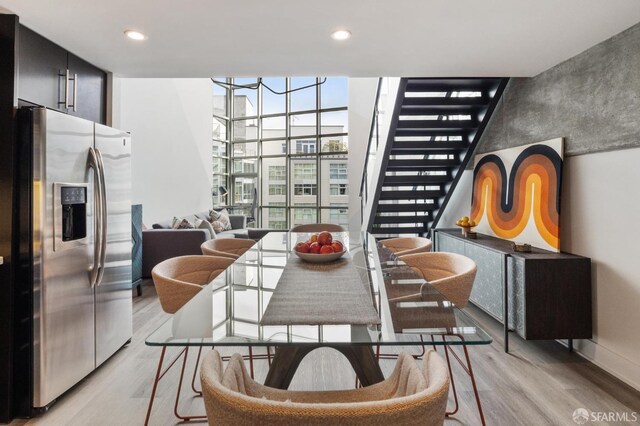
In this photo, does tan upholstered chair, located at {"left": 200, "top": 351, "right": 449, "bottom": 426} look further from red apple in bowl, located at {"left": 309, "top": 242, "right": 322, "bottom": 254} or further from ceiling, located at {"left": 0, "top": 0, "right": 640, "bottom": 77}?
ceiling, located at {"left": 0, "top": 0, "right": 640, "bottom": 77}

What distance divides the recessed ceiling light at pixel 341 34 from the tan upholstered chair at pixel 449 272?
5.02 ft

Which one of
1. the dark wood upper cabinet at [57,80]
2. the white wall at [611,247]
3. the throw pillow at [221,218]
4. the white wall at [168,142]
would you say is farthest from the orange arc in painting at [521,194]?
the throw pillow at [221,218]

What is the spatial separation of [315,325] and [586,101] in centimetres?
286

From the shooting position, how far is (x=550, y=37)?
2564 millimetres

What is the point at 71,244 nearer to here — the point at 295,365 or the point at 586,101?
the point at 295,365

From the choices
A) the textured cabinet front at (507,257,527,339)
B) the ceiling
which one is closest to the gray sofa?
the ceiling

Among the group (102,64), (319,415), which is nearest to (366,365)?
(319,415)

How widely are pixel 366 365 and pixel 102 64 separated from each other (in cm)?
308

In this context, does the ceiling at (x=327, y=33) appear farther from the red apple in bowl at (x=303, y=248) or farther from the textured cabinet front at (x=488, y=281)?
the textured cabinet front at (x=488, y=281)

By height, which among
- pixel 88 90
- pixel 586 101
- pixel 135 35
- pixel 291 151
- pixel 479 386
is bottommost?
pixel 479 386

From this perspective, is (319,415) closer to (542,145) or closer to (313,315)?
(313,315)

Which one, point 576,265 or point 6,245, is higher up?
point 6,245

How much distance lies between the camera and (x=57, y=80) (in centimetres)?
259

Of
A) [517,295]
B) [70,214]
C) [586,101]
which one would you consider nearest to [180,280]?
[70,214]
